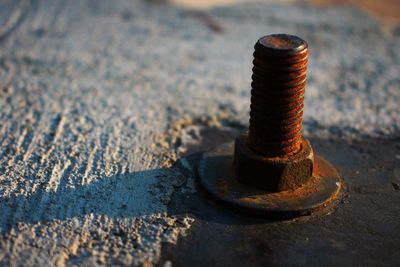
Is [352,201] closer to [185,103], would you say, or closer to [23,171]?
[185,103]

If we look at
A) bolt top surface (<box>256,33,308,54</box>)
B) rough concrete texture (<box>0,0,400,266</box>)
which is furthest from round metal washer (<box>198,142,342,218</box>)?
bolt top surface (<box>256,33,308,54</box>)

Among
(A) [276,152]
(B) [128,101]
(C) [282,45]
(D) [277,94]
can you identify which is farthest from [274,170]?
(B) [128,101]

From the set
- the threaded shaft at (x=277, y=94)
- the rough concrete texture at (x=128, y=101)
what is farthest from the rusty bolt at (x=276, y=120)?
the rough concrete texture at (x=128, y=101)

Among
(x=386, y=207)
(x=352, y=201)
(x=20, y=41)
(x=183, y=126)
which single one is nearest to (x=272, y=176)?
(x=352, y=201)

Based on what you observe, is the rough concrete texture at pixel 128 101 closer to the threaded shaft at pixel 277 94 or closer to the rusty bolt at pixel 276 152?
the rusty bolt at pixel 276 152

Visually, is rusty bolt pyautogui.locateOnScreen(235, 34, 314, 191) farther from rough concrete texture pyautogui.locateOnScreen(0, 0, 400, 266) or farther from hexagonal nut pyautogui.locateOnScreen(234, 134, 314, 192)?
rough concrete texture pyautogui.locateOnScreen(0, 0, 400, 266)

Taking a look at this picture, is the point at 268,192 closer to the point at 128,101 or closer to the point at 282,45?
the point at 282,45
